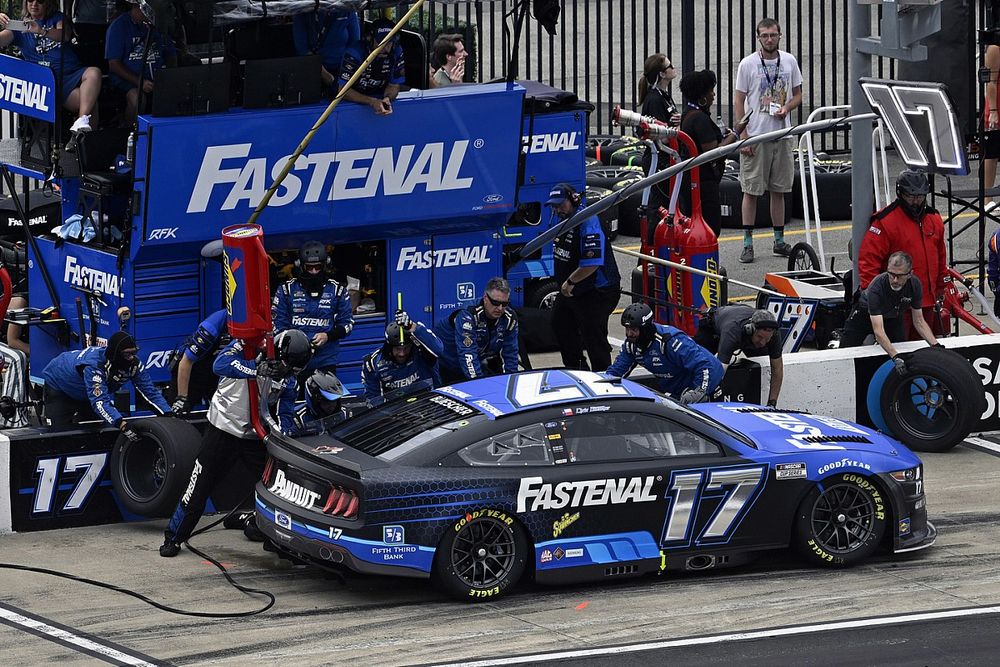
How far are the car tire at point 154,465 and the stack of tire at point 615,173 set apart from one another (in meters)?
7.74

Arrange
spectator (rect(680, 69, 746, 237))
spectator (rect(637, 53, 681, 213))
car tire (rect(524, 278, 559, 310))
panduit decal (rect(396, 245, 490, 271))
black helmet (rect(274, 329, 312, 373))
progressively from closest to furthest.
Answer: black helmet (rect(274, 329, 312, 373)) → panduit decal (rect(396, 245, 490, 271)) → car tire (rect(524, 278, 559, 310)) → spectator (rect(680, 69, 746, 237)) → spectator (rect(637, 53, 681, 213))

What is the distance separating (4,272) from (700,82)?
22.7 ft

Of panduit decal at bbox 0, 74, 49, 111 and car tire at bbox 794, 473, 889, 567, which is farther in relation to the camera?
panduit decal at bbox 0, 74, 49, 111

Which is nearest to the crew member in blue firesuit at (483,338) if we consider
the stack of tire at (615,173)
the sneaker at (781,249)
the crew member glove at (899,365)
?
the crew member glove at (899,365)

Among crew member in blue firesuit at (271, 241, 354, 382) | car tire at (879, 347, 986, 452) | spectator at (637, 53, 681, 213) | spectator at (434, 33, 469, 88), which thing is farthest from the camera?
spectator at (637, 53, 681, 213)

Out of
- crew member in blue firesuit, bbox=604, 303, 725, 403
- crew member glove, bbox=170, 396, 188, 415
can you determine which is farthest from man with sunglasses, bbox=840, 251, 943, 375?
crew member glove, bbox=170, 396, 188, 415

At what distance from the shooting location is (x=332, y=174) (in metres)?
14.5

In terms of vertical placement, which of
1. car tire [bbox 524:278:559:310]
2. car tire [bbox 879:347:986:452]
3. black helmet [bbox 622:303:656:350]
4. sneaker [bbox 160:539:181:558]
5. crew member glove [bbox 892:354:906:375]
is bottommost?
sneaker [bbox 160:539:181:558]

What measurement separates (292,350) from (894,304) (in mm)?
5180

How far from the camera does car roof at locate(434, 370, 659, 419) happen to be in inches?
438

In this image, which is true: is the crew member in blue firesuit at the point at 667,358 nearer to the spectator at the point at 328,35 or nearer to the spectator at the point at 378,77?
the spectator at the point at 378,77

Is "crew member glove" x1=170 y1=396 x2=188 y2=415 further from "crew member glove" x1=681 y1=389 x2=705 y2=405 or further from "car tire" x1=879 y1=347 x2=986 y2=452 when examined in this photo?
"car tire" x1=879 y1=347 x2=986 y2=452

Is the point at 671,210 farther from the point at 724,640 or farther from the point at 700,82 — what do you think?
the point at 724,640

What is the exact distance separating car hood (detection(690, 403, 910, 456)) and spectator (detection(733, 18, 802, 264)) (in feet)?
24.6
